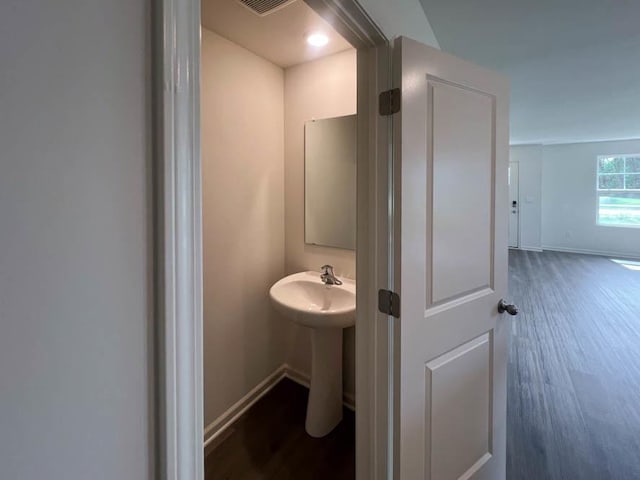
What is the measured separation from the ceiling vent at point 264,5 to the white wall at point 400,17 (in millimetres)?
492

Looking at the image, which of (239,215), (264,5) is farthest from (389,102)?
(239,215)

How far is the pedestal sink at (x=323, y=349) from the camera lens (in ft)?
6.31

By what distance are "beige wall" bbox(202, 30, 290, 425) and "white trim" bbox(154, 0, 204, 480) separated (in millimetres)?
1305

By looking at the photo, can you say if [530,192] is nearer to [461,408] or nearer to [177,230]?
[461,408]

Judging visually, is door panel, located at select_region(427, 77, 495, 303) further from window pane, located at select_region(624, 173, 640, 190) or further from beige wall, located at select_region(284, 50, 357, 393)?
window pane, located at select_region(624, 173, 640, 190)

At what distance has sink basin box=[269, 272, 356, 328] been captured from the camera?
1.64 m

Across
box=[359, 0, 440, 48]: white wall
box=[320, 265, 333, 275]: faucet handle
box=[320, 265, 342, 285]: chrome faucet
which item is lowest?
box=[320, 265, 342, 285]: chrome faucet

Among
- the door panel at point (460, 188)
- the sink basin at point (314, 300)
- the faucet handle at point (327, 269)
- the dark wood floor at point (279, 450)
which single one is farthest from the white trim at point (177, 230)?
the faucet handle at point (327, 269)

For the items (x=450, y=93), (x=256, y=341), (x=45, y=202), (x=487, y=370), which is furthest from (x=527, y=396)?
(x=45, y=202)

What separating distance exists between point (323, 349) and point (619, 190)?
772 centimetres

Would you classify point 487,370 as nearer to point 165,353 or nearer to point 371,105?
point 371,105

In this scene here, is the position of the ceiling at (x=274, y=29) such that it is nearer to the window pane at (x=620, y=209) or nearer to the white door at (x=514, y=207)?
the white door at (x=514, y=207)

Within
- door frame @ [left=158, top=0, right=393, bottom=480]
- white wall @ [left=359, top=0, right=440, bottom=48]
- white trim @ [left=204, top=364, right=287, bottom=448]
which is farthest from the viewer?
white trim @ [left=204, top=364, right=287, bottom=448]

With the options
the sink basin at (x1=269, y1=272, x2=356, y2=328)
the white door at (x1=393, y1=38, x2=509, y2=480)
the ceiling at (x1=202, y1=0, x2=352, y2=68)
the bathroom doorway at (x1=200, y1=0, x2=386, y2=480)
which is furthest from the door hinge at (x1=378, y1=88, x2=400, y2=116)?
the sink basin at (x1=269, y1=272, x2=356, y2=328)
